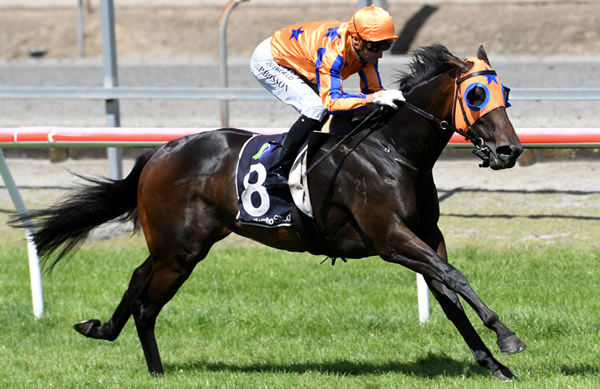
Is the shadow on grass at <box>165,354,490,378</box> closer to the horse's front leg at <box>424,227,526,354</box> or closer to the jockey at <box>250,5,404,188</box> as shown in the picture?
the horse's front leg at <box>424,227,526,354</box>

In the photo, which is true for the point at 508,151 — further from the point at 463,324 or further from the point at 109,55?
the point at 109,55

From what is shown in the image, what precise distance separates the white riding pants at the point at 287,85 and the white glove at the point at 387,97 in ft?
1.15

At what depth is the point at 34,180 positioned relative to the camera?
10.6 metres

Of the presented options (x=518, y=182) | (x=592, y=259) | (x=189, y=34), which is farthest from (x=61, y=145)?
(x=189, y=34)

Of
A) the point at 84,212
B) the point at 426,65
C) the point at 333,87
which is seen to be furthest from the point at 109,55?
the point at 426,65

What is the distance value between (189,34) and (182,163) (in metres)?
15.3

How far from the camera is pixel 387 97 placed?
487 centimetres

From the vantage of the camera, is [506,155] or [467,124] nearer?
[506,155]

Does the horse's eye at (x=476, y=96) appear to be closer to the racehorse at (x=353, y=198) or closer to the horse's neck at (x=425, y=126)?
the racehorse at (x=353, y=198)

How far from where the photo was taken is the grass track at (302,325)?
5238 millimetres

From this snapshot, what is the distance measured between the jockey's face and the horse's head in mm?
465

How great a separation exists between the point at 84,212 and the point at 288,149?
60.5 inches

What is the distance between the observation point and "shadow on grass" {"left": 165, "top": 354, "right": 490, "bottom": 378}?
5.25 m

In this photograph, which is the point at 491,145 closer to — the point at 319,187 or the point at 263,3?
the point at 319,187
